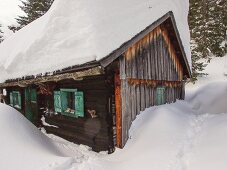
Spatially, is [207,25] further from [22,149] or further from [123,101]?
[22,149]

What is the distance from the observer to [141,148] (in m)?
7.84

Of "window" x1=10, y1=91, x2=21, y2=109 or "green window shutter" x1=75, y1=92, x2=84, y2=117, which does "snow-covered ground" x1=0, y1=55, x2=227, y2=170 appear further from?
"window" x1=10, y1=91, x2=21, y2=109

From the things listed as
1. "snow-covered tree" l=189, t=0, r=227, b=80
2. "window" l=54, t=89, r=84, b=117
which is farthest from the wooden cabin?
"snow-covered tree" l=189, t=0, r=227, b=80

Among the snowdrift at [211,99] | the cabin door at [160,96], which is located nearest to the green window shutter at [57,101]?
the cabin door at [160,96]

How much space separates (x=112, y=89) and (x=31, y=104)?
6742 mm

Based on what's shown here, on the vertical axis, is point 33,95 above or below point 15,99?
above

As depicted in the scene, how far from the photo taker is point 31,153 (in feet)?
23.8

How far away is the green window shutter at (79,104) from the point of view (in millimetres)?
9475

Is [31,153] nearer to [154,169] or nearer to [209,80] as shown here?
[154,169]

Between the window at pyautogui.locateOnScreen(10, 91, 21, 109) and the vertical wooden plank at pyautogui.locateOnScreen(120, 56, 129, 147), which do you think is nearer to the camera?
the vertical wooden plank at pyautogui.locateOnScreen(120, 56, 129, 147)

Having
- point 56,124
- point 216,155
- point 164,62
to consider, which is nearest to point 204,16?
point 164,62

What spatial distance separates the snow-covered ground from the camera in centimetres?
671

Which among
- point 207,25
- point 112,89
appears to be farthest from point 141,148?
point 207,25

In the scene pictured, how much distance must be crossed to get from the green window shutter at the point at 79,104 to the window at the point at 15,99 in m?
6.52
